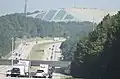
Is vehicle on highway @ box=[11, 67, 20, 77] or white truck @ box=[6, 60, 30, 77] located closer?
vehicle on highway @ box=[11, 67, 20, 77]

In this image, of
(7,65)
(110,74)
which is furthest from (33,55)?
(110,74)

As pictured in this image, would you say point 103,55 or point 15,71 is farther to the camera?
point 15,71

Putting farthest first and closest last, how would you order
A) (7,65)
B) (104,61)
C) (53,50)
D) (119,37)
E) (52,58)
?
(53,50) → (52,58) → (7,65) → (104,61) → (119,37)

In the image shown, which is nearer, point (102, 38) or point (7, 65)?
point (102, 38)

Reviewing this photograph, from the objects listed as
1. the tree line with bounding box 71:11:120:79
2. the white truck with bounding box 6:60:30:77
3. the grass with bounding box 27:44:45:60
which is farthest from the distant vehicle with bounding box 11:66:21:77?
the grass with bounding box 27:44:45:60

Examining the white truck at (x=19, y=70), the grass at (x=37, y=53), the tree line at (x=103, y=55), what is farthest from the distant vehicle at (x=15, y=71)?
the grass at (x=37, y=53)

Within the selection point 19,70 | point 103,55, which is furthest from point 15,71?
point 103,55

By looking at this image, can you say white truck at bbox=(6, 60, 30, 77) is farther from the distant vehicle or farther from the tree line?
the tree line

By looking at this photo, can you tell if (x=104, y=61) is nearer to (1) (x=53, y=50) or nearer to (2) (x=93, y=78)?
(2) (x=93, y=78)

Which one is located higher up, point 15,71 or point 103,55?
point 103,55

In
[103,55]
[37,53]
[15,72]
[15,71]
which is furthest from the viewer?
[37,53]

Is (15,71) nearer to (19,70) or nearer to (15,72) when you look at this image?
(15,72)
